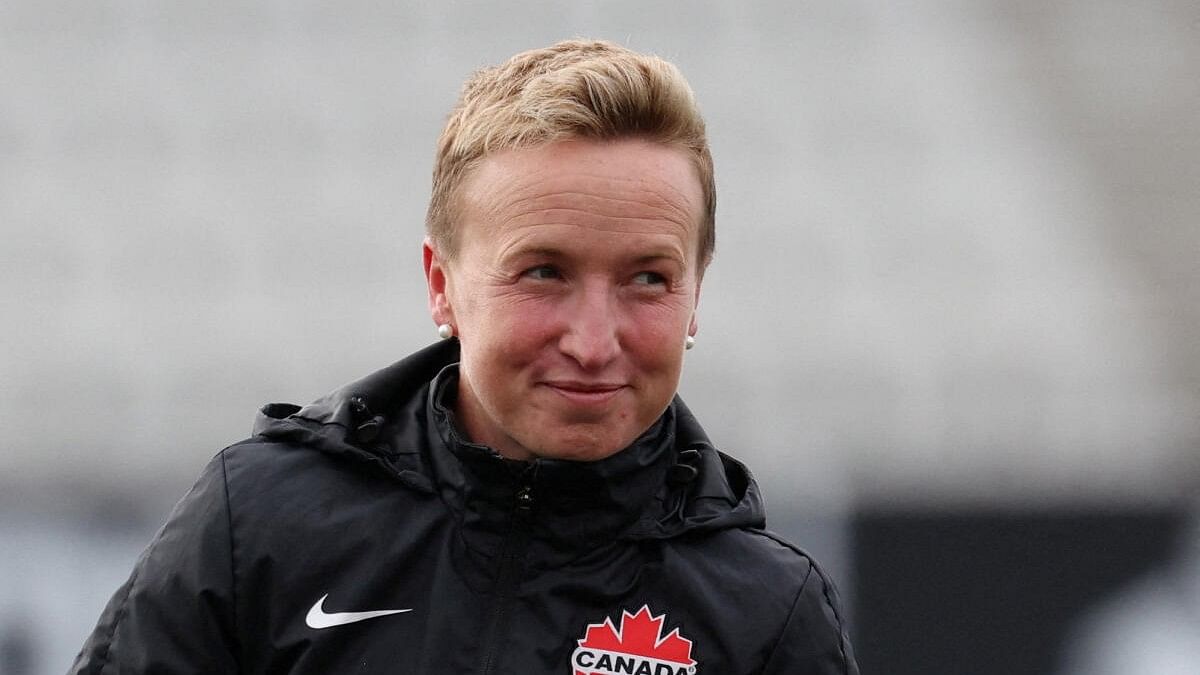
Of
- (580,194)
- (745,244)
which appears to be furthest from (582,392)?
(745,244)

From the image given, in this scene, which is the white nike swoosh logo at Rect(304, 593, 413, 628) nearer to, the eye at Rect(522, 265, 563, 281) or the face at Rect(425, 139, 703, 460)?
the face at Rect(425, 139, 703, 460)

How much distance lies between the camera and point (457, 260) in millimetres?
1794

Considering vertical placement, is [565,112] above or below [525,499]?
above

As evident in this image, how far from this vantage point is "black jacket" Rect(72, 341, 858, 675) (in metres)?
1.67

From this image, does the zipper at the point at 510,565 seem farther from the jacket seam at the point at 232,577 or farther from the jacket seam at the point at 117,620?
the jacket seam at the point at 117,620

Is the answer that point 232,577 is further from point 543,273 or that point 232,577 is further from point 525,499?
point 543,273

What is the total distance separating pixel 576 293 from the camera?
167 centimetres

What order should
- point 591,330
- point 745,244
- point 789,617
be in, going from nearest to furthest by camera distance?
point 591,330 < point 789,617 < point 745,244

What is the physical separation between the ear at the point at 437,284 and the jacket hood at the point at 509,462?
0.30ft

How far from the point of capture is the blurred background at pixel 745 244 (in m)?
5.57

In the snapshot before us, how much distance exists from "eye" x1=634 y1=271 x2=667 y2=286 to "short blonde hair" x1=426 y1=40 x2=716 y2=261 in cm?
13

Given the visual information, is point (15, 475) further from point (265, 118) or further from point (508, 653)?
point (508, 653)

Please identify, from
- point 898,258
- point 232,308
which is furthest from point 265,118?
point 898,258

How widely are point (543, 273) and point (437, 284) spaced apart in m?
0.22
